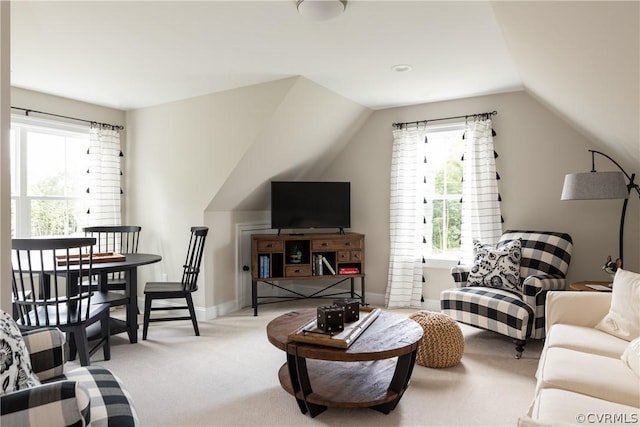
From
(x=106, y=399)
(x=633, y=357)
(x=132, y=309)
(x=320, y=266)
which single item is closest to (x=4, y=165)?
(x=106, y=399)

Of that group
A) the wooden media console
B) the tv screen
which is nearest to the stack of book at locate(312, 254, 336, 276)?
the wooden media console

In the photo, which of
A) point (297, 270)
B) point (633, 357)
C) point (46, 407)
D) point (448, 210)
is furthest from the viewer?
point (448, 210)

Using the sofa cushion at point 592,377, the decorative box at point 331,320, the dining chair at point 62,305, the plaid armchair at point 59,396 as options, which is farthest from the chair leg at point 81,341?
the sofa cushion at point 592,377

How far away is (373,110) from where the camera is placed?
193 inches

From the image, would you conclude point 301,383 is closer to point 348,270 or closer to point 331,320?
point 331,320

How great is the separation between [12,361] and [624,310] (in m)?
2.84

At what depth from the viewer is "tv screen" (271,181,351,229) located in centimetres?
462

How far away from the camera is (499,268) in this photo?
3.62m

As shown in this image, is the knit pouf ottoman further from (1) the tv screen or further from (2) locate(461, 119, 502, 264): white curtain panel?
(1) the tv screen

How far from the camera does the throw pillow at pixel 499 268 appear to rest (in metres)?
3.59

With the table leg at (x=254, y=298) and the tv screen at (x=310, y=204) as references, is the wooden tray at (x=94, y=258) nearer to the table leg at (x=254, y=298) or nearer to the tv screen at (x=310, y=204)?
the table leg at (x=254, y=298)

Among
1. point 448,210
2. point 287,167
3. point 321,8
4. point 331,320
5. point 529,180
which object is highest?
point 321,8

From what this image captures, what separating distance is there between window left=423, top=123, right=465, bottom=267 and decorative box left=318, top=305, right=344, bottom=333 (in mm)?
2536

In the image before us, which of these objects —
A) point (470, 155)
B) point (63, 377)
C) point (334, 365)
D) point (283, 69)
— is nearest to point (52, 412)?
point (63, 377)
